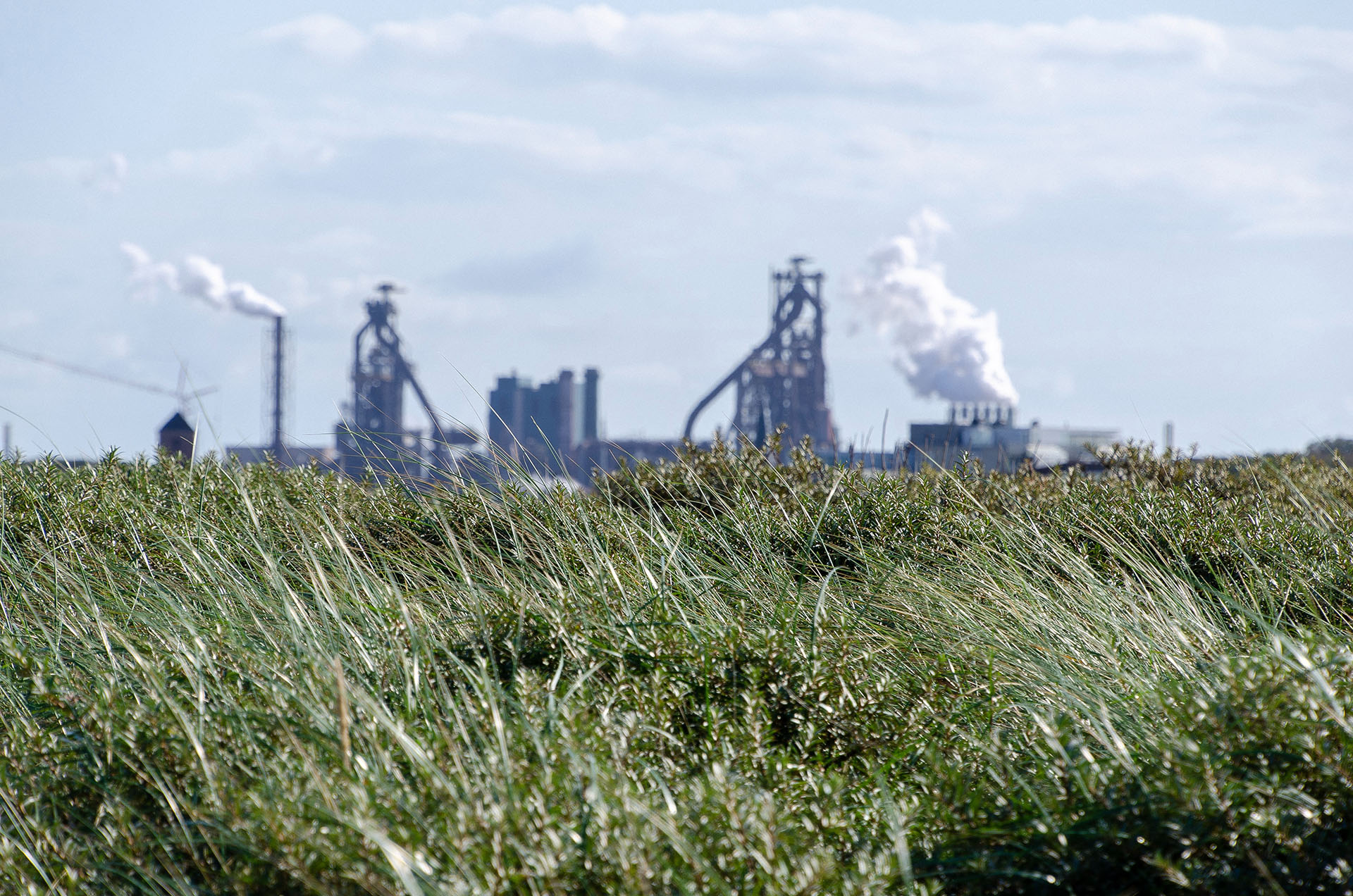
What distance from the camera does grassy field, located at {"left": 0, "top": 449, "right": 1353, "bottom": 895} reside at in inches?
82.7

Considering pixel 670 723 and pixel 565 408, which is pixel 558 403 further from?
pixel 670 723

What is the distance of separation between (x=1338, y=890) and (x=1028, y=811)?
55 centimetres

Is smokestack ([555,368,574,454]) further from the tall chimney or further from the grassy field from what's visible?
the grassy field

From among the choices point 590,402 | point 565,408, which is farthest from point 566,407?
point 590,402

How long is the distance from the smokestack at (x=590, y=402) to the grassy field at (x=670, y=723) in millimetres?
68456

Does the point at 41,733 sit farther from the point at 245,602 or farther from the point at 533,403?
the point at 533,403

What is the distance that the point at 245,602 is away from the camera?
11.3 feet

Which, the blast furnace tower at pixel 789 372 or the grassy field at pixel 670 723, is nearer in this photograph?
the grassy field at pixel 670 723

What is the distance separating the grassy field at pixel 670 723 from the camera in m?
2.10

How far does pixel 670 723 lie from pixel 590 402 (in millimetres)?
71055

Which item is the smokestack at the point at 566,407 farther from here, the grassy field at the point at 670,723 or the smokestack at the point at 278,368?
the grassy field at the point at 670,723

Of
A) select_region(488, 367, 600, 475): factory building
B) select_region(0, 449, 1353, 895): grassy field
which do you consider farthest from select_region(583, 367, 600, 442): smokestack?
select_region(0, 449, 1353, 895): grassy field

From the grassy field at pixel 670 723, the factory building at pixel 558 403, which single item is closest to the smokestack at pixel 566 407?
the factory building at pixel 558 403

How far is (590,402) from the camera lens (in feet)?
241
